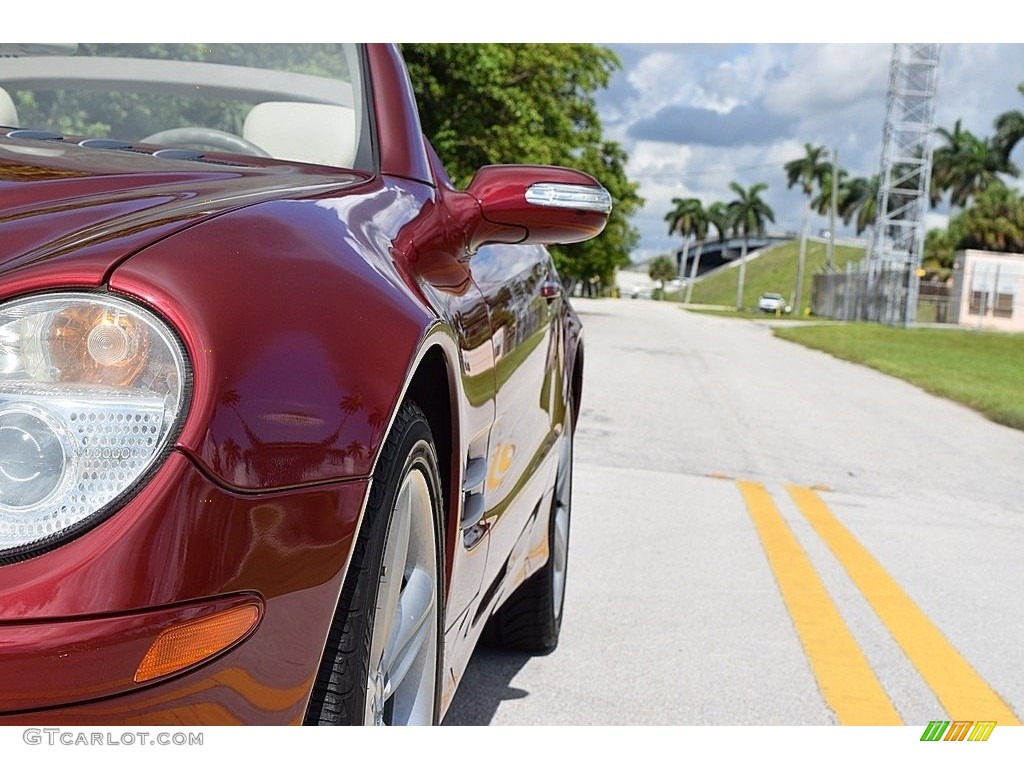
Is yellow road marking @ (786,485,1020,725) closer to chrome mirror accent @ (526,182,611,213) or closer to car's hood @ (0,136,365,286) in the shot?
chrome mirror accent @ (526,182,611,213)

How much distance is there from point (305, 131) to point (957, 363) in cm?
2393

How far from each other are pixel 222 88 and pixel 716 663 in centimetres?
211

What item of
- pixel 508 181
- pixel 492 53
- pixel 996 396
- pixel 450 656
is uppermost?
pixel 492 53

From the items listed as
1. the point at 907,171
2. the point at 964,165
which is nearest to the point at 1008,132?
the point at 964,165

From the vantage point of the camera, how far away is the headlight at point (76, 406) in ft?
4.50

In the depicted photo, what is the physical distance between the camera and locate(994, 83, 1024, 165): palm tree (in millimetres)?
78188

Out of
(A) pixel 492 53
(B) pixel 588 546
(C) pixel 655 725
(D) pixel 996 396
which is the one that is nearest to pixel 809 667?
(C) pixel 655 725

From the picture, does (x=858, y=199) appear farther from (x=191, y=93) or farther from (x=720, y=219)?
(x=191, y=93)

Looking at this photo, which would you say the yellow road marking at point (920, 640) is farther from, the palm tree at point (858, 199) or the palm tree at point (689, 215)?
the palm tree at point (689, 215)

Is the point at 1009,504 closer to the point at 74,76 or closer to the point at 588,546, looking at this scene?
the point at 588,546

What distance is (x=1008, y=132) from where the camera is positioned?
79.7 m

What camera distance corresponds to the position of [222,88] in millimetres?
3250

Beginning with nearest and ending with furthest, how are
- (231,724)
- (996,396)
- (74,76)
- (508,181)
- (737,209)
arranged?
(231,724), (508,181), (74,76), (996,396), (737,209)

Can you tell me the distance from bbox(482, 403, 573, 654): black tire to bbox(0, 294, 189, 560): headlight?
7.64ft
